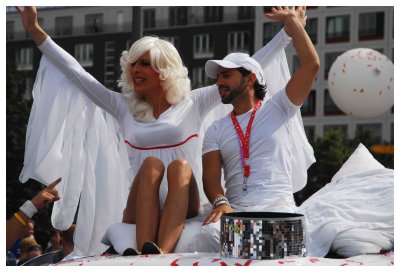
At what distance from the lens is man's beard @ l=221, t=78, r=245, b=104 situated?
3820mm

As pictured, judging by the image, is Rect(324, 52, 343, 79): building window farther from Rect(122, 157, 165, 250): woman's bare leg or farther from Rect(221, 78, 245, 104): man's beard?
Rect(122, 157, 165, 250): woman's bare leg

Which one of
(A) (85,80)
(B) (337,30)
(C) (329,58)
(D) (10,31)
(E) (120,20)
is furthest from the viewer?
(D) (10,31)

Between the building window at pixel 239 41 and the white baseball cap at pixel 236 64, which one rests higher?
the building window at pixel 239 41

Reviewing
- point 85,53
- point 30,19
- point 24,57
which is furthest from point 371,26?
point 30,19

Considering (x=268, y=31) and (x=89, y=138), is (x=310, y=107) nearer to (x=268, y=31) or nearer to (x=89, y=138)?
(x=268, y=31)

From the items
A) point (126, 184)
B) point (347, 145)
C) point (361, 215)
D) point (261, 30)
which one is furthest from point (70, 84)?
point (261, 30)

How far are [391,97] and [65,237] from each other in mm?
4669

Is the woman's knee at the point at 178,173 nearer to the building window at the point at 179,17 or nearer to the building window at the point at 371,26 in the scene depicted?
the building window at the point at 371,26

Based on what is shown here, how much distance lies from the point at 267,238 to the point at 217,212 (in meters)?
0.78

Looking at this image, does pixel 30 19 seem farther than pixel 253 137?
Yes

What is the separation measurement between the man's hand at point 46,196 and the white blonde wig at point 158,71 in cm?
59

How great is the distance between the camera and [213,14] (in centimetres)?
5062

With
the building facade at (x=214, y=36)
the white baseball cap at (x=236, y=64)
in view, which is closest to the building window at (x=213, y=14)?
the building facade at (x=214, y=36)

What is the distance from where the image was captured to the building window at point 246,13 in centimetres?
5022
